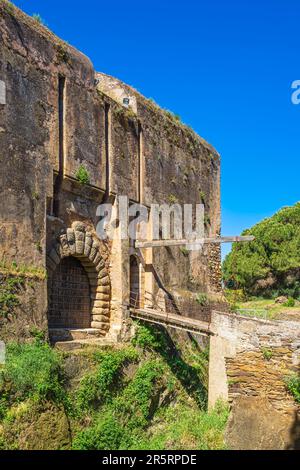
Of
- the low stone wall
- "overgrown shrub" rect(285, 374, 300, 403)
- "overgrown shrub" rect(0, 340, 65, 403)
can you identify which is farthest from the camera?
"overgrown shrub" rect(285, 374, 300, 403)

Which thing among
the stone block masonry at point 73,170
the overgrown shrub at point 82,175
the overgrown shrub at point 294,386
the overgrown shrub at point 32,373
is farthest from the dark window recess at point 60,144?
the overgrown shrub at point 294,386

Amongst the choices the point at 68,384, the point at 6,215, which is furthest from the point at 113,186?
the point at 68,384

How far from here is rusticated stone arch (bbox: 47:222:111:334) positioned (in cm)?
1359

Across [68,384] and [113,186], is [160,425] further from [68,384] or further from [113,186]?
[113,186]

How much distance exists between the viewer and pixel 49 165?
504 inches

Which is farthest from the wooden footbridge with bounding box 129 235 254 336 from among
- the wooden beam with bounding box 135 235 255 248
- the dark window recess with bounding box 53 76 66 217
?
the dark window recess with bounding box 53 76 66 217

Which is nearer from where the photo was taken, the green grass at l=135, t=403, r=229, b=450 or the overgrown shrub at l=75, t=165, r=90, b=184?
the green grass at l=135, t=403, r=229, b=450

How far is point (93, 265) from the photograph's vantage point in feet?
47.3

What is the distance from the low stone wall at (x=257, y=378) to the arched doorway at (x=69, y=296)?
3.54 m

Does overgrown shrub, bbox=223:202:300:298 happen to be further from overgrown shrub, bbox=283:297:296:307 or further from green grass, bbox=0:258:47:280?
green grass, bbox=0:258:47:280

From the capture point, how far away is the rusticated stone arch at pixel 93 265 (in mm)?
13586

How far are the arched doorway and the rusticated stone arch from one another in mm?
161

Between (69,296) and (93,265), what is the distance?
1.05 m

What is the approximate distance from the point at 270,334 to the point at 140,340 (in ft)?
12.2
